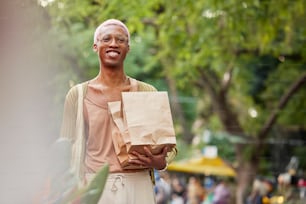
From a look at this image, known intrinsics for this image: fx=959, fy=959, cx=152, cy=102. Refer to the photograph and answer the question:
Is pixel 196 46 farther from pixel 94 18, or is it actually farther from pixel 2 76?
pixel 2 76

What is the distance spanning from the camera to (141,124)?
12.8ft

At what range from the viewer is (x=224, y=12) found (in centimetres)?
1323

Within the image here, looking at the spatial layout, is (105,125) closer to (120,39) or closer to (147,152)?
(147,152)

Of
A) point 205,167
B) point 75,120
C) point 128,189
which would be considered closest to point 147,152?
point 128,189

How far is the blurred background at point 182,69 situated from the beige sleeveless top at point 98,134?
0.19m

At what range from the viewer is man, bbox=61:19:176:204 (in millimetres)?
4105

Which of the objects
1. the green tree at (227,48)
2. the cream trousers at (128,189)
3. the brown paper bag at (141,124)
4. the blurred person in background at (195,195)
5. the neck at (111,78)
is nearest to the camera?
the brown paper bag at (141,124)

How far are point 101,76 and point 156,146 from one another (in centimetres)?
50

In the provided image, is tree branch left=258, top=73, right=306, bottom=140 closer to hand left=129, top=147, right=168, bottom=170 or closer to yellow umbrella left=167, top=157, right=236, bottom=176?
yellow umbrella left=167, top=157, right=236, bottom=176

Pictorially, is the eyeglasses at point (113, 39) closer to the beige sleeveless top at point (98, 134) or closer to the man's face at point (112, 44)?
the man's face at point (112, 44)

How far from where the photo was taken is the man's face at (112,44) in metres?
4.17

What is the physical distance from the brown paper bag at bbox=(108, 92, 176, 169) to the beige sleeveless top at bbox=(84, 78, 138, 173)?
0.21ft

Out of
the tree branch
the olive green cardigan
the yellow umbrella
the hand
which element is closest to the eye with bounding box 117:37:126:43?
the olive green cardigan

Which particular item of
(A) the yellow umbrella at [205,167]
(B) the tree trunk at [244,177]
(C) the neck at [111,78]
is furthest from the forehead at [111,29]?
(A) the yellow umbrella at [205,167]
